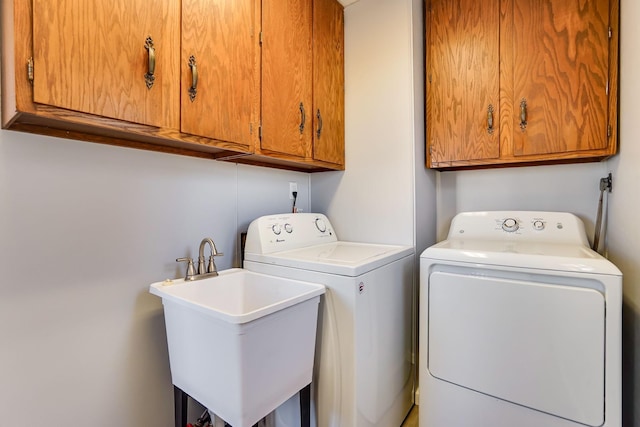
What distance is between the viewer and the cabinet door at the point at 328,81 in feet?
5.65

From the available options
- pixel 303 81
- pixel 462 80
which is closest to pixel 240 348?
pixel 303 81

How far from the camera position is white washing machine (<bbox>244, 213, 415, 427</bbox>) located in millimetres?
1224

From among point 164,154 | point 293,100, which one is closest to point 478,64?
point 293,100

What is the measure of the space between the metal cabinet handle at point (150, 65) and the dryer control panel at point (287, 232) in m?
0.78

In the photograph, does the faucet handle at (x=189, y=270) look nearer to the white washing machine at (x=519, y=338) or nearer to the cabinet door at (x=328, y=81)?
the cabinet door at (x=328, y=81)

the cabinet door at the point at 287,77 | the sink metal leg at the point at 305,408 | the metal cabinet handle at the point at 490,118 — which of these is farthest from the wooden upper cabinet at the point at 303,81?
the sink metal leg at the point at 305,408

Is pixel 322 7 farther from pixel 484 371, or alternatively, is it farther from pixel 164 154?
pixel 484 371

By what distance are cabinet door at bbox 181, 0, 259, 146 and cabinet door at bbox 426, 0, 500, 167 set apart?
1089mm

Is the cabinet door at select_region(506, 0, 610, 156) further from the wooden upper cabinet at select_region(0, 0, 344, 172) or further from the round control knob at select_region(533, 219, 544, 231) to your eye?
the wooden upper cabinet at select_region(0, 0, 344, 172)

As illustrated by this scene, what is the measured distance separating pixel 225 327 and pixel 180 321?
31 centimetres

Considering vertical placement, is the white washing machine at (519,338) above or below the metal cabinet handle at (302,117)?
below

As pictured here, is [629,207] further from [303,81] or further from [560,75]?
[303,81]

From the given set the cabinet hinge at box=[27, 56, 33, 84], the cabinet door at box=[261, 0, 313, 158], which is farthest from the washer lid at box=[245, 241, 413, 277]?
the cabinet hinge at box=[27, 56, 33, 84]

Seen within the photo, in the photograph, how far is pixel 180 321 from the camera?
Result: 3.74ft
